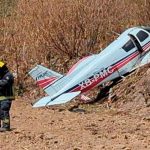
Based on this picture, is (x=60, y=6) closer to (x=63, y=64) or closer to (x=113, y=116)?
(x=63, y=64)

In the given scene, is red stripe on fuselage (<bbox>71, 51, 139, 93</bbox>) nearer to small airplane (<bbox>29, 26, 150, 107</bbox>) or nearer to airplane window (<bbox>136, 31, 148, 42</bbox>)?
small airplane (<bbox>29, 26, 150, 107</bbox>)

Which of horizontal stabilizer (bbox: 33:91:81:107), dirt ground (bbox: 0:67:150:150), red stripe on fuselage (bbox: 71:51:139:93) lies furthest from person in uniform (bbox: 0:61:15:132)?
red stripe on fuselage (bbox: 71:51:139:93)

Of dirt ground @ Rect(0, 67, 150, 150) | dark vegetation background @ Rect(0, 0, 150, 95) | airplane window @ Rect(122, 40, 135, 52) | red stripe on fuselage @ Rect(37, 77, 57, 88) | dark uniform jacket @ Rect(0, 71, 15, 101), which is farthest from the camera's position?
dark vegetation background @ Rect(0, 0, 150, 95)

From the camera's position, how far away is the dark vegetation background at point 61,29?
1872 centimetres

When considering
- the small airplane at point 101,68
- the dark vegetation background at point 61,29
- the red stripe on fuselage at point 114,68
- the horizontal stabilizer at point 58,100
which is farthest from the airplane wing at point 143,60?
the dark vegetation background at point 61,29

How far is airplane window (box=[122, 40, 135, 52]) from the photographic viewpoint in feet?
51.4

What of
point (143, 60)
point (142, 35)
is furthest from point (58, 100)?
point (142, 35)

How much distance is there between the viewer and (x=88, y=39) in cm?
1916

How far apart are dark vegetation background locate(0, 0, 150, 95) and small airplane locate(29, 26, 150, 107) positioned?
9.38ft

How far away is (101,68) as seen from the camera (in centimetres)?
1505

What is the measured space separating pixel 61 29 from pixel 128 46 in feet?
12.4

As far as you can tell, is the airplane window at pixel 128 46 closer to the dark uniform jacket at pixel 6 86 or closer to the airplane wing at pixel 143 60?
the airplane wing at pixel 143 60

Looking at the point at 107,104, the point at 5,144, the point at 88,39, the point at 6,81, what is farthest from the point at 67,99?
the point at 88,39

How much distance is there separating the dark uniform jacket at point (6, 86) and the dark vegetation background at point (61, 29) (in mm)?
7843
